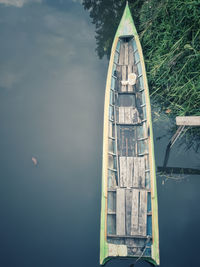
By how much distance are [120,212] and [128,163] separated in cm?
163

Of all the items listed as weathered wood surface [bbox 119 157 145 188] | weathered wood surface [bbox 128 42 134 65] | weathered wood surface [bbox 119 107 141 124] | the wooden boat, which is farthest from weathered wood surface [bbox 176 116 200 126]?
weathered wood surface [bbox 128 42 134 65]

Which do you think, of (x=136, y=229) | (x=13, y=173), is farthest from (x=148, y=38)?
(x=13, y=173)

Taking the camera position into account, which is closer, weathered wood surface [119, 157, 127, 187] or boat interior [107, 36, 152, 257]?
boat interior [107, 36, 152, 257]

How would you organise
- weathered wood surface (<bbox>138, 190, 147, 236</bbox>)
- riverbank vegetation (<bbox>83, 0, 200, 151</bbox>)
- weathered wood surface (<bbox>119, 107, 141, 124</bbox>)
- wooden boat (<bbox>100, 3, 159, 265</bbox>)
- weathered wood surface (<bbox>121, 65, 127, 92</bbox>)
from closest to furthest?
1. wooden boat (<bbox>100, 3, 159, 265</bbox>)
2. weathered wood surface (<bbox>138, 190, 147, 236</bbox>)
3. riverbank vegetation (<bbox>83, 0, 200, 151</bbox>)
4. weathered wood surface (<bbox>119, 107, 141, 124</bbox>)
5. weathered wood surface (<bbox>121, 65, 127, 92</bbox>)

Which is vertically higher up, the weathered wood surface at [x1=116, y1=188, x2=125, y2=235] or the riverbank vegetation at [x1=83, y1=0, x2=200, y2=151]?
the riverbank vegetation at [x1=83, y1=0, x2=200, y2=151]

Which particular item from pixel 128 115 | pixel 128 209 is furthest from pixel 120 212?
pixel 128 115

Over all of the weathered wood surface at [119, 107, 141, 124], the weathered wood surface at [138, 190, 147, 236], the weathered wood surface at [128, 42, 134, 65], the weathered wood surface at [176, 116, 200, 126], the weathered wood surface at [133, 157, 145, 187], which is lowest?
the weathered wood surface at [138, 190, 147, 236]

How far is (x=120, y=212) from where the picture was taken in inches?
233

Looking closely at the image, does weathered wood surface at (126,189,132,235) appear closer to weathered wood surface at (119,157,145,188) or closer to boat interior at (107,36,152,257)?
boat interior at (107,36,152,257)

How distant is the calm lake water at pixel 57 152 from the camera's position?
6559 mm

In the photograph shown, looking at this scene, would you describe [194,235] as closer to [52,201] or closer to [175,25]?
[52,201]

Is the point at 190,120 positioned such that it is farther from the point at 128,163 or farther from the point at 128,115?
the point at 128,163

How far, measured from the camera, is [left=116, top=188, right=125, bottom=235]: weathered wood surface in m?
5.77

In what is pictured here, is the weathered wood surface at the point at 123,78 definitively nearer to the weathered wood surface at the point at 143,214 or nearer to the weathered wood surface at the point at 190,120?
the weathered wood surface at the point at 190,120
